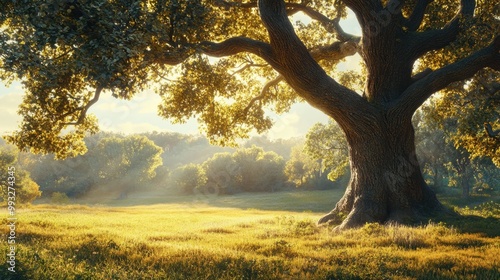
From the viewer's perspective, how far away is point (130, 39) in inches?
403

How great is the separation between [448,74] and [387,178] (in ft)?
15.2

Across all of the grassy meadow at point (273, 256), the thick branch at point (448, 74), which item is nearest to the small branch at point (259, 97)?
the thick branch at point (448, 74)

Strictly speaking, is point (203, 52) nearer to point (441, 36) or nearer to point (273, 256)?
point (273, 256)

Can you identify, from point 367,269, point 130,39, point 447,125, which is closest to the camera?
point 367,269

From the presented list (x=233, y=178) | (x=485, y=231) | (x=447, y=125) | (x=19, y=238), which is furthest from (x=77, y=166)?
(x=485, y=231)

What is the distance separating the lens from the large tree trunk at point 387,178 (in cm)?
1523

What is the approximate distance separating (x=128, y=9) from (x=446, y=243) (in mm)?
11146

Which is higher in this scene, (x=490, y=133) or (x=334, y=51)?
(x=334, y=51)

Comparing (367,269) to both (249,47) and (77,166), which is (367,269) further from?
(77,166)

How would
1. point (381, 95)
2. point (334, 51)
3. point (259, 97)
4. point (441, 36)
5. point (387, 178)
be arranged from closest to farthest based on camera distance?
point (387, 178)
point (441, 36)
point (381, 95)
point (334, 51)
point (259, 97)

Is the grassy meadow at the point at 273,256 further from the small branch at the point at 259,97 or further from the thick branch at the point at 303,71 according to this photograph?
the small branch at the point at 259,97

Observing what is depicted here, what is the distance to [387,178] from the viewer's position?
1551cm

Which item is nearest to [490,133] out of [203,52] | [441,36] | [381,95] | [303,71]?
[441,36]

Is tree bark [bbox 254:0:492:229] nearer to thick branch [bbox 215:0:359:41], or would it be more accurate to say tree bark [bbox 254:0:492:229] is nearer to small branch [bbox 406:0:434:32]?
small branch [bbox 406:0:434:32]
